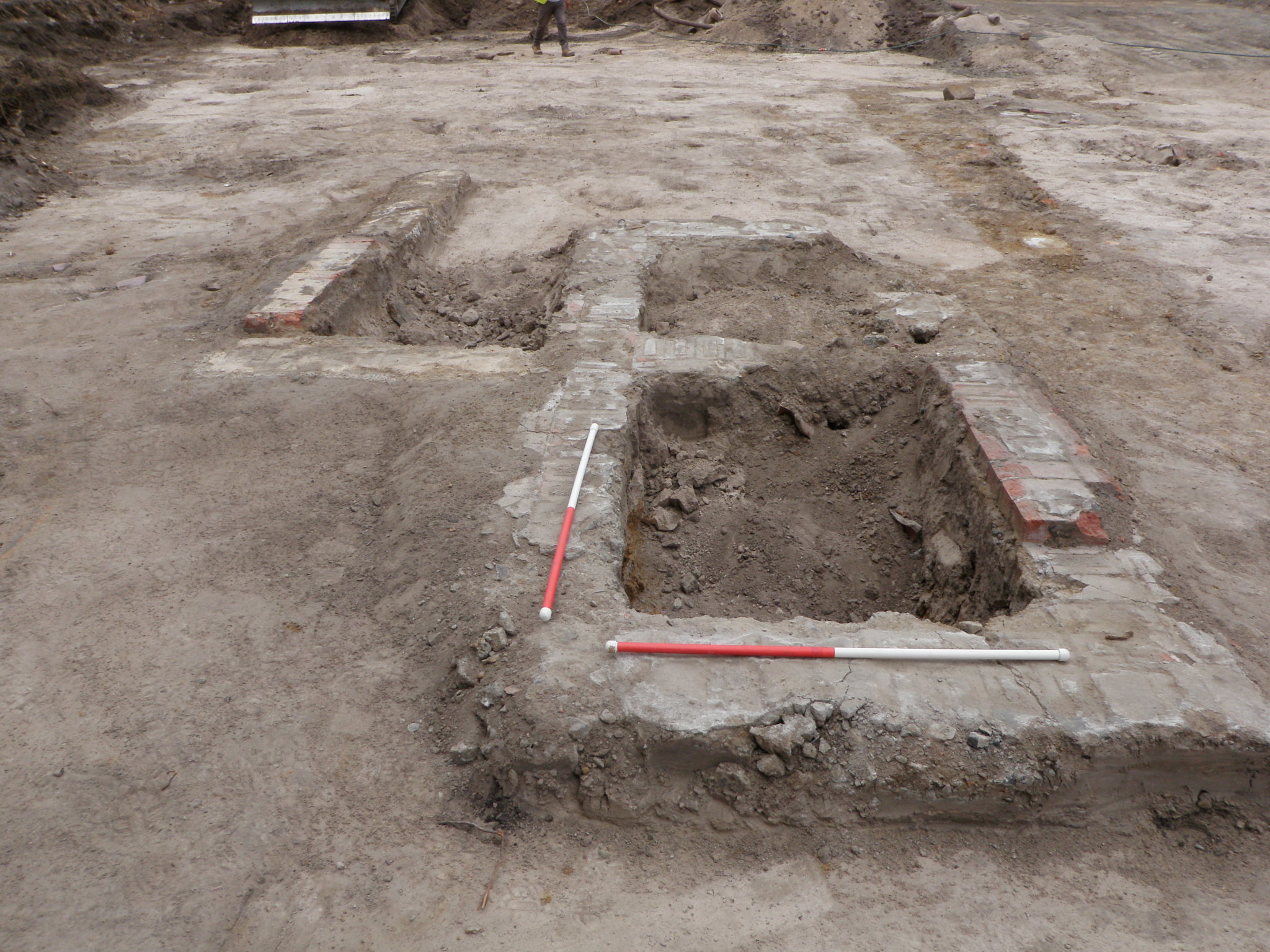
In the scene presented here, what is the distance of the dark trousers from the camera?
1209 centimetres

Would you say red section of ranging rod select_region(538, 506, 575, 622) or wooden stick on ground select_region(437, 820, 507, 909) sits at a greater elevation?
red section of ranging rod select_region(538, 506, 575, 622)

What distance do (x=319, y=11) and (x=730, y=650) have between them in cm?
1484

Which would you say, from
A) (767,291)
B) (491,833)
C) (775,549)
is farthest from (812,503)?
(491,833)

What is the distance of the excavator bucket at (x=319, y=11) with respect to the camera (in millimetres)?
13344

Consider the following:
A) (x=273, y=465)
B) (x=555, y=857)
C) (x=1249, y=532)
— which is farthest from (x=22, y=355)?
(x=1249, y=532)

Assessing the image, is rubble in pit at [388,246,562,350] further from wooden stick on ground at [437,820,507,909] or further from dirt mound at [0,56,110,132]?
dirt mound at [0,56,110,132]

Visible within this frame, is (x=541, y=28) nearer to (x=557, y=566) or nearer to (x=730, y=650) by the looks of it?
(x=557, y=566)

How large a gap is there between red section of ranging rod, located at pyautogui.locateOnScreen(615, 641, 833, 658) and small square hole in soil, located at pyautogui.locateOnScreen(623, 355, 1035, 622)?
0.66m

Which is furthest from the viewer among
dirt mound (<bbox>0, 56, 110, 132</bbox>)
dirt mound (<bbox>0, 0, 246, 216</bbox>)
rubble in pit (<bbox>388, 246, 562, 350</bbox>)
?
dirt mound (<bbox>0, 56, 110, 132</bbox>)

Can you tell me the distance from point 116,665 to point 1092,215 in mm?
6737

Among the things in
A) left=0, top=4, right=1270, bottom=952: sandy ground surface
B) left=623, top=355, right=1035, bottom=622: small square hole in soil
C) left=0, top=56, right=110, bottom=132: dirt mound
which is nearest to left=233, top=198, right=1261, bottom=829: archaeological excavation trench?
left=623, top=355, right=1035, bottom=622: small square hole in soil

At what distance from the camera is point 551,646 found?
2.37 meters

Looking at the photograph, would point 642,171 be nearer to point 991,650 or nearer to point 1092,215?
point 1092,215

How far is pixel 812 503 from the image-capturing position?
3.63 meters
